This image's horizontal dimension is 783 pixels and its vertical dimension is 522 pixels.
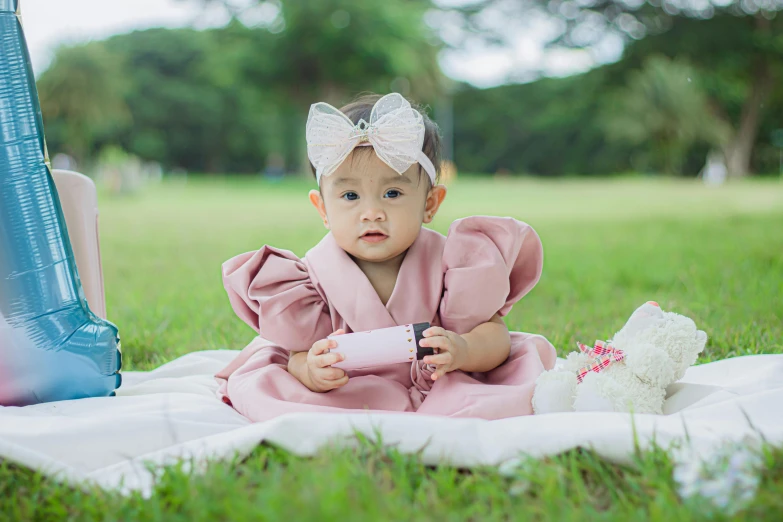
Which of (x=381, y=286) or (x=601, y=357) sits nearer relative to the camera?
(x=601, y=357)

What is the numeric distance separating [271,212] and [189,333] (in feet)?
28.5

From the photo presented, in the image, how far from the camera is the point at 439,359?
1979 millimetres

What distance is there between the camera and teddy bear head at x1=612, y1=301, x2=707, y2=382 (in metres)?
2.07

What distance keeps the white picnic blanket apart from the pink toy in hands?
9.2 inches

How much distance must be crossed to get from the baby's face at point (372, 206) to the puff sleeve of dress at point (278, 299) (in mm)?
179

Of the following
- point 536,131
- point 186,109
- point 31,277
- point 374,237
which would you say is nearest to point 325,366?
point 374,237

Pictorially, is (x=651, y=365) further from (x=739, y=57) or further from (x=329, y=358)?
(x=739, y=57)

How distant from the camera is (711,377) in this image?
2350 mm

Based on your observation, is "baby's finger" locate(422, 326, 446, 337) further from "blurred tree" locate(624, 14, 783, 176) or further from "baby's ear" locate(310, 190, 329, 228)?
"blurred tree" locate(624, 14, 783, 176)

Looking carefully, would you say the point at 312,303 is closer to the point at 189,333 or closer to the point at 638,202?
the point at 189,333

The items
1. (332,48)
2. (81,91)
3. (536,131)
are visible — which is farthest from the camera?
(536,131)

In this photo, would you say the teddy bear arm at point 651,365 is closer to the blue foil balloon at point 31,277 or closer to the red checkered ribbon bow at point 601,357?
the red checkered ribbon bow at point 601,357

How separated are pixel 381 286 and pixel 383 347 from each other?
0.33 m

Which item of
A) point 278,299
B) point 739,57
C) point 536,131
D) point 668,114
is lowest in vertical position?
point 536,131
